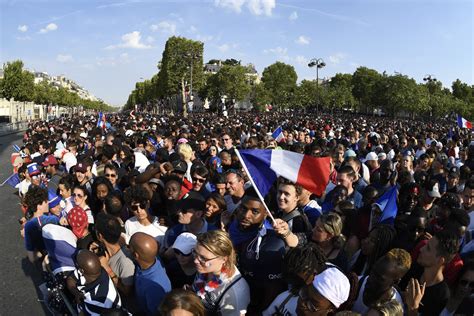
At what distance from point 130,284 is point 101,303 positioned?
419 mm

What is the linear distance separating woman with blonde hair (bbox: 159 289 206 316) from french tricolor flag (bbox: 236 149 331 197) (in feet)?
4.62

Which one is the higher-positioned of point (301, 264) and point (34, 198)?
point (34, 198)

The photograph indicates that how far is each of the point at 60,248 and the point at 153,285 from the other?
3.47 feet

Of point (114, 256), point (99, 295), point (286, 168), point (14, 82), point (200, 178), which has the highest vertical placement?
point (14, 82)

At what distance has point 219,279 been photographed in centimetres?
250

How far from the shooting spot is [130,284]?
3203 mm

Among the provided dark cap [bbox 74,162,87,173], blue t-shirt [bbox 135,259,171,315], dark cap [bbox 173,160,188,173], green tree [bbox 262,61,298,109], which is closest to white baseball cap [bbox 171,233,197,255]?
blue t-shirt [bbox 135,259,171,315]

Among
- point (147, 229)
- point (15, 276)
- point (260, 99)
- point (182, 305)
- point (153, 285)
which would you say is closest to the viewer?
point (182, 305)

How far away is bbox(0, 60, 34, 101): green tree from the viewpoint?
38188mm

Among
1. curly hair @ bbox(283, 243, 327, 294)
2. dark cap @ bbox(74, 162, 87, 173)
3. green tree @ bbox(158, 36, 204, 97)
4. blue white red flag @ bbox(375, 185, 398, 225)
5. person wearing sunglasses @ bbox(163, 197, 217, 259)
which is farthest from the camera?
green tree @ bbox(158, 36, 204, 97)

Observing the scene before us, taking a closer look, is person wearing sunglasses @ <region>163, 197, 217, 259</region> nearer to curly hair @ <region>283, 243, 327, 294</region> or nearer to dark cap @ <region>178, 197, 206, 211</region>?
dark cap @ <region>178, 197, 206, 211</region>

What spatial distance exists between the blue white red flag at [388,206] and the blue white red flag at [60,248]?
2.90m

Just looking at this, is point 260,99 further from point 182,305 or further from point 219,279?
point 182,305

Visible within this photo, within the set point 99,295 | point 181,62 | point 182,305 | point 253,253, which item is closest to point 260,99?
point 181,62
